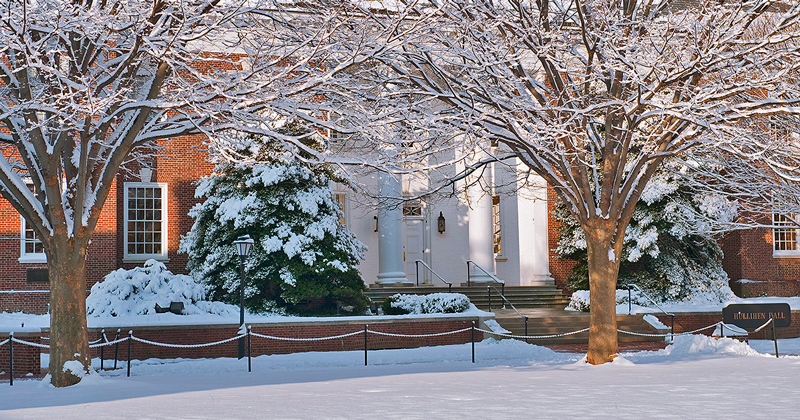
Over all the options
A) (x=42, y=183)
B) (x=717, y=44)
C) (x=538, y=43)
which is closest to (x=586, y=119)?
(x=538, y=43)

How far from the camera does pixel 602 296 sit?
45.6ft

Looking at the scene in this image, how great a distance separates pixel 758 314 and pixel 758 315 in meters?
0.03

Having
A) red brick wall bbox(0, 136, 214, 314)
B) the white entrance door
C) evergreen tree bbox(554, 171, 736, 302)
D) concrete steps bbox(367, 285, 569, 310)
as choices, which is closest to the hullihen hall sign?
evergreen tree bbox(554, 171, 736, 302)

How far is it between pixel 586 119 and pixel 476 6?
277 centimetres

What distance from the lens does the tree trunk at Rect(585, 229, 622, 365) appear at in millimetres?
13844

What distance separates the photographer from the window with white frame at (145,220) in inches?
945

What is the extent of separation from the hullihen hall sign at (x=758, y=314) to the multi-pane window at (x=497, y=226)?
36.4 ft

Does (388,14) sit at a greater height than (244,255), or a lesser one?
greater

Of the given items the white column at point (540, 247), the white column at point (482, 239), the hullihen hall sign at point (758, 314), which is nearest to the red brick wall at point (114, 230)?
the white column at point (482, 239)

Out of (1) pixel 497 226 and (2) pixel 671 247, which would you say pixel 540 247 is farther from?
(2) pixel 671 247

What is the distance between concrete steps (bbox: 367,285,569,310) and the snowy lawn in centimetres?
780

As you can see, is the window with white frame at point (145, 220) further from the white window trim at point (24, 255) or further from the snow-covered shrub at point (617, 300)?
the snow-covered shrub at point (617, 300)

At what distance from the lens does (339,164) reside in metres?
11.4

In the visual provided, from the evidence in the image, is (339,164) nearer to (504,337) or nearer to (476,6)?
(476,6)
